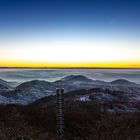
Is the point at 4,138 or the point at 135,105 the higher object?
the point at 4,138

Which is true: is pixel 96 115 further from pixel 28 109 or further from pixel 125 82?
pixel 125 82

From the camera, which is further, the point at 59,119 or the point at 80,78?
the point at 80,78

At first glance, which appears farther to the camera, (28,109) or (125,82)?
(125,82)

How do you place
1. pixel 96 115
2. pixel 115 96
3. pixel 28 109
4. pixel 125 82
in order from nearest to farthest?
pixel 28 109
pixel 96 115
pixel 115 96
pixel 125 82

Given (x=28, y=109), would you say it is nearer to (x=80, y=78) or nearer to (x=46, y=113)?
(x=46, y=113)

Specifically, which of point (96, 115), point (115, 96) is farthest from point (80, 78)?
point (96, 115)

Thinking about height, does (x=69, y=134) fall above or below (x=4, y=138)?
below

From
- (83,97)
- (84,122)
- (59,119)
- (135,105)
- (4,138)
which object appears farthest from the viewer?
(83,97)

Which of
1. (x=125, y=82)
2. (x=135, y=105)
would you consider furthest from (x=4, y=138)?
(x=125, y=82)

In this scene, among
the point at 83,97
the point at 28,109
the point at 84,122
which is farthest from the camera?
the point at 83,97
